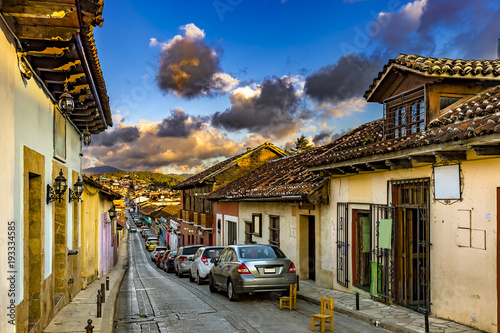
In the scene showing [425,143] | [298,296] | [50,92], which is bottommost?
[298,296]

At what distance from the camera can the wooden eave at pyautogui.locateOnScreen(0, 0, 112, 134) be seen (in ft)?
18.6

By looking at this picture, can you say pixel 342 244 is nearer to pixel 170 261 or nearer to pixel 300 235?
pixel 300 235

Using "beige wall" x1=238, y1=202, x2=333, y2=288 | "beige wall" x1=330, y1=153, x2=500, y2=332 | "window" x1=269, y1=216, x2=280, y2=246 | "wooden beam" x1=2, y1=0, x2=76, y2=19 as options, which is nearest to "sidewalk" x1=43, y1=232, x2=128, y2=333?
"wooden beam" x1=2, y1=0, x2=76, y2=19

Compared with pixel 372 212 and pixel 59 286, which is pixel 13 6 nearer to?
pixel 59 286

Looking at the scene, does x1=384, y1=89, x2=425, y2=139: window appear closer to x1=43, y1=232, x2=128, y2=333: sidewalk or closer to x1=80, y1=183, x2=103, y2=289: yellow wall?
x1=43, y1=232, x2=128, y2=333: sidewalk

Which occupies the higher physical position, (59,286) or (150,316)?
(59,286)

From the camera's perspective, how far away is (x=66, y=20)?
5895 millimetres

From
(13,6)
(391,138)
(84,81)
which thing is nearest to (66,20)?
(13,6)

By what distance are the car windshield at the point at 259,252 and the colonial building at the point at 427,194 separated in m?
1.98

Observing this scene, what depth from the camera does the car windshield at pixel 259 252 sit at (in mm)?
12234

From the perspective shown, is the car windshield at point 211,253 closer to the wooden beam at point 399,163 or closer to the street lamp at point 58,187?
the street lamp at point 58,187

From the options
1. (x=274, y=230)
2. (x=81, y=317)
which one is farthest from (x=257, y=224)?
(x=81, y=317)

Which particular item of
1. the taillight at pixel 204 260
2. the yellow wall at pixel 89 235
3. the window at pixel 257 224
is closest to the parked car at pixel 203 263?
the taillight at pixel 204 260

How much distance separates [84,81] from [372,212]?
24.1 feet
